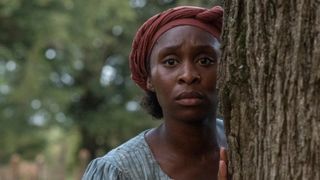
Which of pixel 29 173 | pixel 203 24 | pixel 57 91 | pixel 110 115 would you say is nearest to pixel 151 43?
pixel 203 24

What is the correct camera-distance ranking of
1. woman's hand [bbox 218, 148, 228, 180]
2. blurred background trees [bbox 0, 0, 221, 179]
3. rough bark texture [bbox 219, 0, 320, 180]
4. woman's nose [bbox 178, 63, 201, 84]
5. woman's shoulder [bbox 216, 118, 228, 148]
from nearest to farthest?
rough bark texture [bbox 219, 0, 320, 180], woman's hand [bbox 218, 148, 228, 180], woman's nose [bbox 178, 63, 201, 84], woman's shoulder [bbox 216, 118, 228, 148], blurred background trees [bbox 0, 0, 221, 179]

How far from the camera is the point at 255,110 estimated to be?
112 inches

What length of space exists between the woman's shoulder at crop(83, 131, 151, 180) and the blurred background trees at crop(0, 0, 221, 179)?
12803 mm

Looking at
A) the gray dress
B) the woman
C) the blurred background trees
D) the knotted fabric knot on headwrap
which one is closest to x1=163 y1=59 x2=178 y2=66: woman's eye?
the woman

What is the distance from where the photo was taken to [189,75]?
3244 millimetres

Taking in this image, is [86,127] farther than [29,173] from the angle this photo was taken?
Yes

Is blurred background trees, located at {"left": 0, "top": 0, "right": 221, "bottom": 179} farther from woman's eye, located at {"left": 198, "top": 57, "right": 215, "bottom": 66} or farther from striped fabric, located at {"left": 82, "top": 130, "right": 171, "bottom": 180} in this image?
woman's eye, located at {"left": 198, "top": 57, "right": 215, "bottom": 66}

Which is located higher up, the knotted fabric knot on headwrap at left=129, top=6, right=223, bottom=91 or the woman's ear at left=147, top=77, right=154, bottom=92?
the knotted fabric knot on headwrap at left=129, top=6, right=223, bottom=91

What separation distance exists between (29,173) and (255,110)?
9.33 meters

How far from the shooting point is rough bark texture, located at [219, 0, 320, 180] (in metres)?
2.71

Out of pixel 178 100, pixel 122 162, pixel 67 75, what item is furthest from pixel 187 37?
pixel 67 75

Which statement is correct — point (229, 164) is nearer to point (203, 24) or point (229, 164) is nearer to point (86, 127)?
point (203, 24)

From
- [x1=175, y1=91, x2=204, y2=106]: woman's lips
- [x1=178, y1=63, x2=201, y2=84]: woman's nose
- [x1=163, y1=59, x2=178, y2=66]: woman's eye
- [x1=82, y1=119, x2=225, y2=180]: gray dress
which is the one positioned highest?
[x1=163, y1=59, x2=178, y2=66]: woman's eye

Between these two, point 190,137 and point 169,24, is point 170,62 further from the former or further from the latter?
point 190,137
